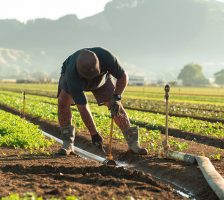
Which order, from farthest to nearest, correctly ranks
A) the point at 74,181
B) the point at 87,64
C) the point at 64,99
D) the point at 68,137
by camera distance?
the point at 68,137, the point at 64,99, the point at 87,64, the point at 74,181

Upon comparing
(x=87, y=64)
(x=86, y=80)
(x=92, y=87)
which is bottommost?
(x=92, y=87)

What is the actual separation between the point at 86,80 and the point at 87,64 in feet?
2.05

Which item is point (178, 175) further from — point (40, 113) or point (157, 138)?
point (40, 113)

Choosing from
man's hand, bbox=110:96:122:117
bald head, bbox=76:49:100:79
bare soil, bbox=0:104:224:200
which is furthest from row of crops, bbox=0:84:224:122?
bald head, bbox=76:49:100:79

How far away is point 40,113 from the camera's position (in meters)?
20.9

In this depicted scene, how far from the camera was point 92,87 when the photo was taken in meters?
9.27

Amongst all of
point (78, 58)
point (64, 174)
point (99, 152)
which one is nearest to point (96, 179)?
point (64, 174)

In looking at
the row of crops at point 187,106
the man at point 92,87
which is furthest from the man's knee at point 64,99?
the row of crops at point 187,106

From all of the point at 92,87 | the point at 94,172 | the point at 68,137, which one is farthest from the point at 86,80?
the point at 94,172

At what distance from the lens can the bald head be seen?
8.36 metres

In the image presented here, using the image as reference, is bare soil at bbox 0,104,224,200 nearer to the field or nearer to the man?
the field

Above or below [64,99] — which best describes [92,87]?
above

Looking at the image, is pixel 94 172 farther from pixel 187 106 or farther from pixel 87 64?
pixel 187 106

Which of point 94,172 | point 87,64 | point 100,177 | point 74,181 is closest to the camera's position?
point 74,181
